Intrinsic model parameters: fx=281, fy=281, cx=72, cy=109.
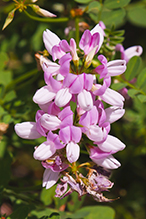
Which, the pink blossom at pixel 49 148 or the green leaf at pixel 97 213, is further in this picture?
the green leaf at pixel 97 213

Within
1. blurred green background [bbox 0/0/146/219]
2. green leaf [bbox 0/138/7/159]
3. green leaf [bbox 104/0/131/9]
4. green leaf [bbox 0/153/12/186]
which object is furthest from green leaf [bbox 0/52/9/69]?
green leaf [bbox 104/0/131/9]

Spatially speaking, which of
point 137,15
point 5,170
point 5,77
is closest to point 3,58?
point 5,77

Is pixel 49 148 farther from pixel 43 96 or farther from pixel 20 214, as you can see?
pixel 20 214

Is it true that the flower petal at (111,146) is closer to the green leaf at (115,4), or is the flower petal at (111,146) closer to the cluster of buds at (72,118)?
the cluster of buds at (72,118)

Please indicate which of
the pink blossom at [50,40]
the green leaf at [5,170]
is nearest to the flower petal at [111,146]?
the pink blossom at [50,40]

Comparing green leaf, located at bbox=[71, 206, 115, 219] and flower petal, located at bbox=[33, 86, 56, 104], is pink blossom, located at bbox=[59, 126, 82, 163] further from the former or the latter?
green leaf, located at bbox=[71, 206, 115, 219]

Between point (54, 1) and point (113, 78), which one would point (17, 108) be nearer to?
point (113, 78)
